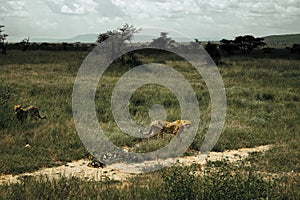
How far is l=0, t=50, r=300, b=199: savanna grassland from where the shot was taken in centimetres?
489

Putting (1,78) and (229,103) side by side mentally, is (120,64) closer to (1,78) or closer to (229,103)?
(1,78)

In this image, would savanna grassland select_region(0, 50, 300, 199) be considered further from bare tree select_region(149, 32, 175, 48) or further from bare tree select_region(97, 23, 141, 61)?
bare tree select_region(149, 32, 175, 48)

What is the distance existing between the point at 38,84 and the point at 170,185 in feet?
50.6

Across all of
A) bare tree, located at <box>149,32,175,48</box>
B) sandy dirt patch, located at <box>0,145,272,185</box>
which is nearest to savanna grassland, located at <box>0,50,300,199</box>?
sandy dirt patch, located at <box>0,145,272,185</box>

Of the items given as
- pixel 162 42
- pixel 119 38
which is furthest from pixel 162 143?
pixel 162 42

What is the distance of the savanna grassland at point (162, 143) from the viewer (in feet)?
16.0

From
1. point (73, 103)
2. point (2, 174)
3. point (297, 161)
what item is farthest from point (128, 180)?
point (73, 103)

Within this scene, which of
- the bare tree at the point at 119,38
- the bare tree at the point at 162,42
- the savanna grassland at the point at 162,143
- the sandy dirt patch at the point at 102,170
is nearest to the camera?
the savanna grassland at the point at 162,143

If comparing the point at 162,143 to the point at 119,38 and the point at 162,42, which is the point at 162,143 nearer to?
the point at 119,38

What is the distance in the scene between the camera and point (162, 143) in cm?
941

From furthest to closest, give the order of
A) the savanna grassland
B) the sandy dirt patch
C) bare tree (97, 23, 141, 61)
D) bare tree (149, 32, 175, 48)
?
bare tree (149, 32, 175, 48) < bare tree (97, 23, 141, 61) < the sandy dirt patch < the savanna grassland

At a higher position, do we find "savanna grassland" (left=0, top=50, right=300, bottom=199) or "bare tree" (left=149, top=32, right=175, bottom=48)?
"bare tree" (left=149, top=32, right=175, bottom=48)

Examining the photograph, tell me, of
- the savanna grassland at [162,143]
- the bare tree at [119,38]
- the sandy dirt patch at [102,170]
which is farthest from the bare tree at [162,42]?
the sandy dirt patch at [102,170]

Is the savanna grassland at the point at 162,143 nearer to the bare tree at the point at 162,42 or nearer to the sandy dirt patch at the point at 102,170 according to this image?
the sandy dirt patch at the point at 102,170
